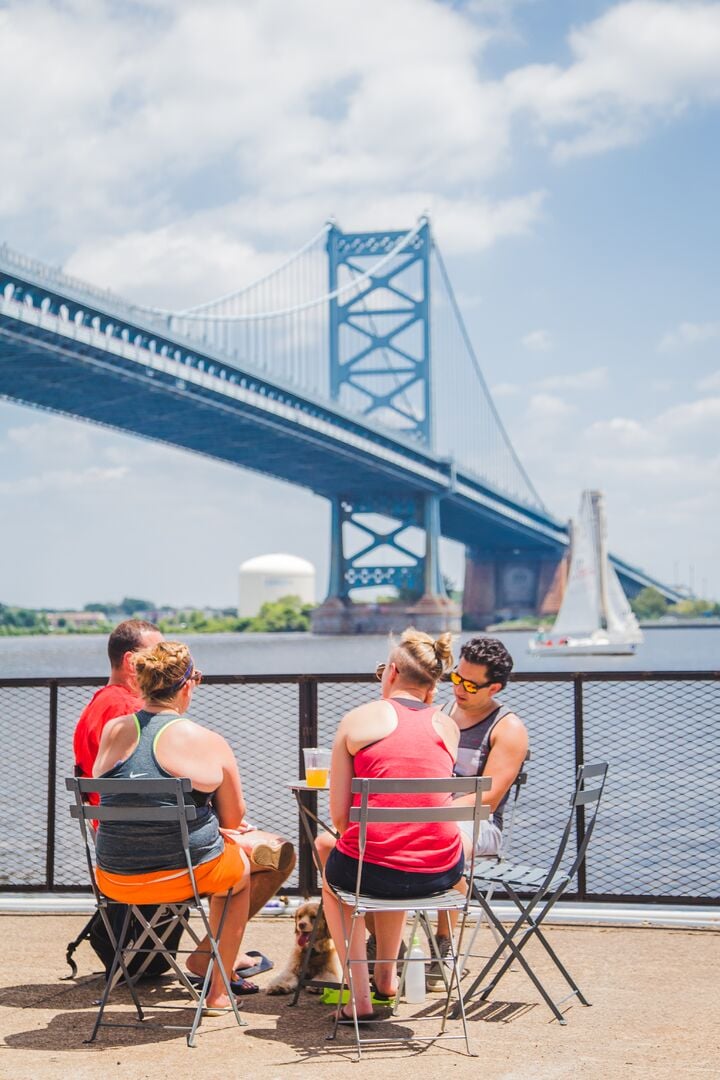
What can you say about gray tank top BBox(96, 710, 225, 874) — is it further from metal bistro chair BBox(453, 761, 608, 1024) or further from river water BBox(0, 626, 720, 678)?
river water BBox(0, 626, 720, 678)

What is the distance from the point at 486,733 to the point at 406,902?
0.62 m

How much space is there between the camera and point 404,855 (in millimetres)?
3109

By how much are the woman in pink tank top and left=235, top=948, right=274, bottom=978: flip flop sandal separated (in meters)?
0.50

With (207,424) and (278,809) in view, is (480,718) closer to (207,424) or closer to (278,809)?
(278,809)

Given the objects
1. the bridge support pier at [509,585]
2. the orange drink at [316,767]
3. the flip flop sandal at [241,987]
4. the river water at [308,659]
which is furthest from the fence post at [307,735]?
the bridge support pier at [509,585]

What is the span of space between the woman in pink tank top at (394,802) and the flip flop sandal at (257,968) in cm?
50

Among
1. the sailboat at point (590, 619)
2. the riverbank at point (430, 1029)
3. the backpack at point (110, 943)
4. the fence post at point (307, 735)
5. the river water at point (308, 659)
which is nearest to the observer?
the riverbank at point (430, 1029)

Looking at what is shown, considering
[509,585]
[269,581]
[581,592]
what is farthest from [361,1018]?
[269,581]

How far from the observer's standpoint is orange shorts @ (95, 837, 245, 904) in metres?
3.12

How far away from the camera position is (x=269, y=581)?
84750mm

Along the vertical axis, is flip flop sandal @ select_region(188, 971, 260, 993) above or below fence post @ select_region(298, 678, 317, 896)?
below

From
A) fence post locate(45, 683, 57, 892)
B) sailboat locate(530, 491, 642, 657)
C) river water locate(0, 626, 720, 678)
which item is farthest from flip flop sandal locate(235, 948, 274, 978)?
sailboat locate(530, 491, 642, 657)

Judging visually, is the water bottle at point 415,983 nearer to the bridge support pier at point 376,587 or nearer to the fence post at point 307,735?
the fence post at point 307,735

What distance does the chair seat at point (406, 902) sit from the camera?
120 inches
